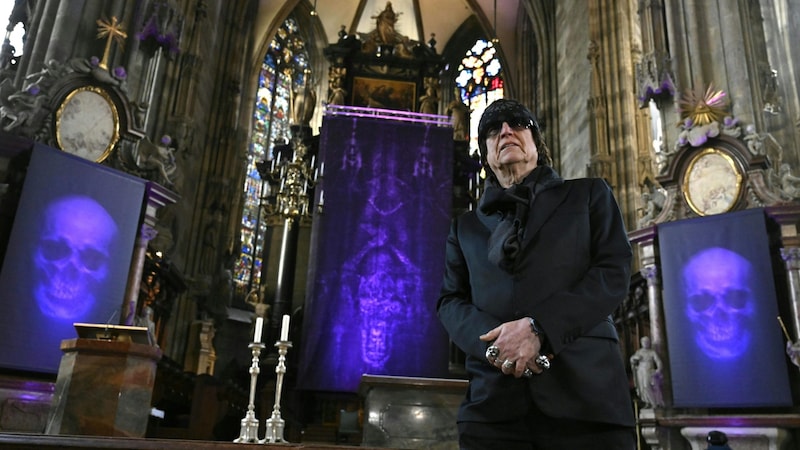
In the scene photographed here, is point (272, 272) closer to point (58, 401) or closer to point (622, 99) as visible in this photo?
point (622, 99)

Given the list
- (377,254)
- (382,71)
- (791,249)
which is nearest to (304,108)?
(382,71)

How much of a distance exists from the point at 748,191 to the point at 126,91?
7415mm

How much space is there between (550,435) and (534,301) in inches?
10.7

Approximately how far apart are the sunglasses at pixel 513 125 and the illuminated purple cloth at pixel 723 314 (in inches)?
235

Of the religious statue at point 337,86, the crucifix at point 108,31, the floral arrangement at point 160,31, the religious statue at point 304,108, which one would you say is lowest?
the crucifix at point 108,31

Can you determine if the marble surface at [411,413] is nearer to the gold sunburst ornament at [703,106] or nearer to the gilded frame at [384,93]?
the gold sunburst ornament at [703,106]

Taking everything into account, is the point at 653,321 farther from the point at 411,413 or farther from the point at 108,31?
the point at 108,31

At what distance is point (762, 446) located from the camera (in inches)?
241

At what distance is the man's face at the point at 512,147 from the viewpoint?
61.3 inches

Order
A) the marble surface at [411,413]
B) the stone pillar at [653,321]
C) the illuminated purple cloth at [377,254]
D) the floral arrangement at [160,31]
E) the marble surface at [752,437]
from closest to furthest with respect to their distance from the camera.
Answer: the marble surface at [411,413] → the marble surface at [752,437] → the stone pillar at [653,321] → the floral arrangement at [160,31] → the illuminated purple cloth at [377,254]

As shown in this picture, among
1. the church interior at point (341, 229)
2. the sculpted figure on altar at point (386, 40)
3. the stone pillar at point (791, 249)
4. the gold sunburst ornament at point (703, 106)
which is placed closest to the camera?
the church interior at point (341, 229)

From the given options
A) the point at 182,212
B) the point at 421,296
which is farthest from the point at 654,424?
the point at 182,212

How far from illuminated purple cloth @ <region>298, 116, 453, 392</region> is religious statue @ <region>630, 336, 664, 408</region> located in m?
4.67

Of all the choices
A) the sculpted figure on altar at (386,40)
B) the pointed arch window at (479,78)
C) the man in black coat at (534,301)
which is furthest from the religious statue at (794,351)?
the pointed arch window at (479,78)
